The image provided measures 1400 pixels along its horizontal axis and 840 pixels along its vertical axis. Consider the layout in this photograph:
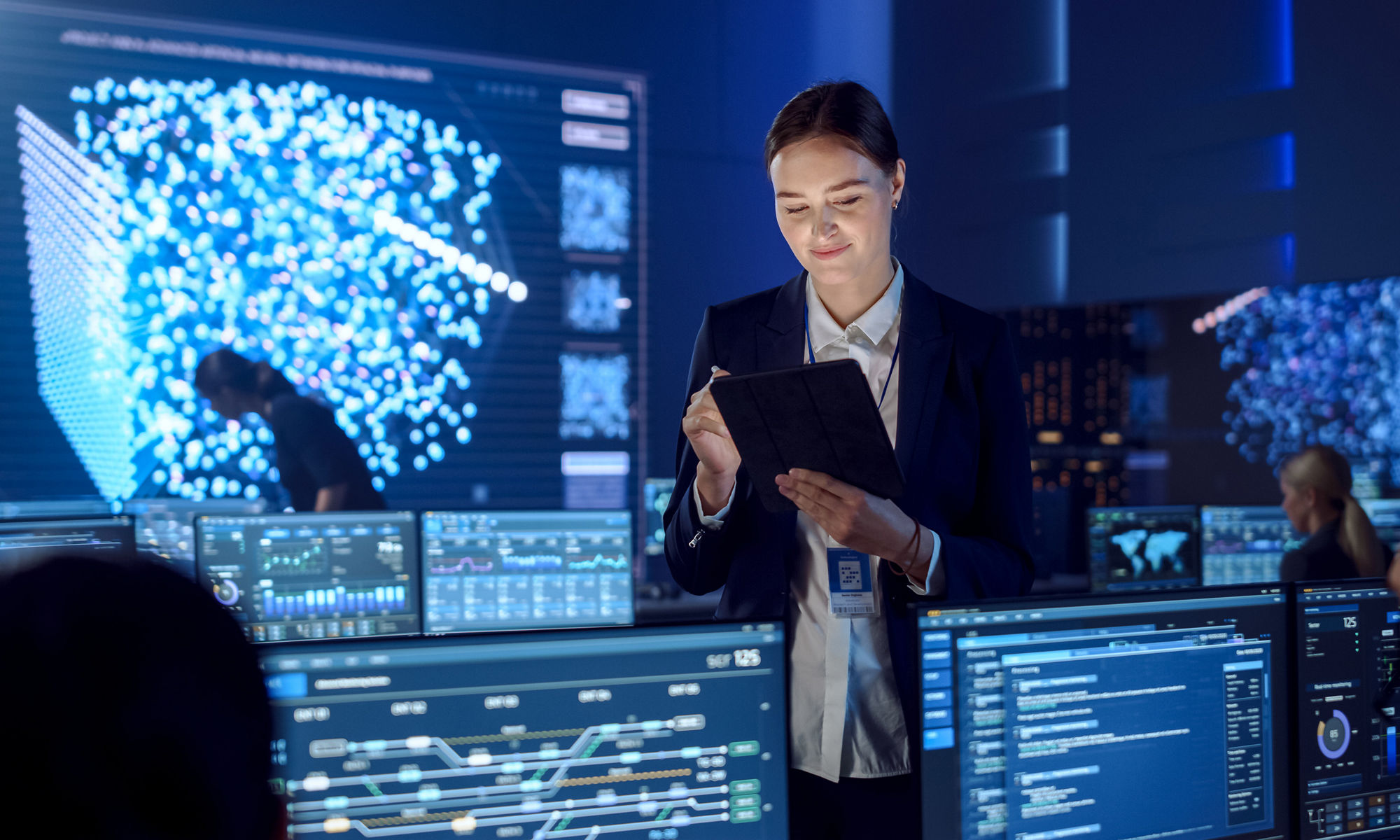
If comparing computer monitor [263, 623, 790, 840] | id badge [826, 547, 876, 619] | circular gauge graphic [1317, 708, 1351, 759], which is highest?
id badge [826, 547, 876, 619]

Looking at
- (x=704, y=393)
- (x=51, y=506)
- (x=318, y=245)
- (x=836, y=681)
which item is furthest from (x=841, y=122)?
(x=51, y=506)

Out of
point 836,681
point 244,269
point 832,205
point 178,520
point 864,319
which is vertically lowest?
point 836,681

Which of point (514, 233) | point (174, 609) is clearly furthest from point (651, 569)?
point (174, 609)

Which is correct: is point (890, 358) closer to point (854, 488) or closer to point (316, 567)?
point (854, 488)

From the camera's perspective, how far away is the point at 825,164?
1.32 m

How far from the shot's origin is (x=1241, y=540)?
371 cm

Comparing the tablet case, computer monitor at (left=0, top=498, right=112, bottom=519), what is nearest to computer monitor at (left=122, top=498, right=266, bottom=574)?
computer monitor at (left=0, top=498, right=112, bottom=519)

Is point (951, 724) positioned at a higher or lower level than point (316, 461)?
lower

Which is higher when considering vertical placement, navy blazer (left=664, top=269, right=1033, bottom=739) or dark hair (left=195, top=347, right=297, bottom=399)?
dark hair (left=195, top=347, right=297, bottom=399)

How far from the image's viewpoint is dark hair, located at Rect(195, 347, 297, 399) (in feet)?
13.0

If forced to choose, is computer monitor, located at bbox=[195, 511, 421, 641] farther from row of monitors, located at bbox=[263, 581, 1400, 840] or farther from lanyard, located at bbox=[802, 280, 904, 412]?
row of monitors, located at bbox=[263, 581, 1400, 840]

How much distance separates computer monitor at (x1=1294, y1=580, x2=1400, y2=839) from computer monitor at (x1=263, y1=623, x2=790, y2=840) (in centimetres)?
72

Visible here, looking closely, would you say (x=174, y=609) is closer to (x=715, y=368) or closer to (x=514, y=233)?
(x=715, y=368)

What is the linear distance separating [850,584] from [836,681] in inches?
4.4
